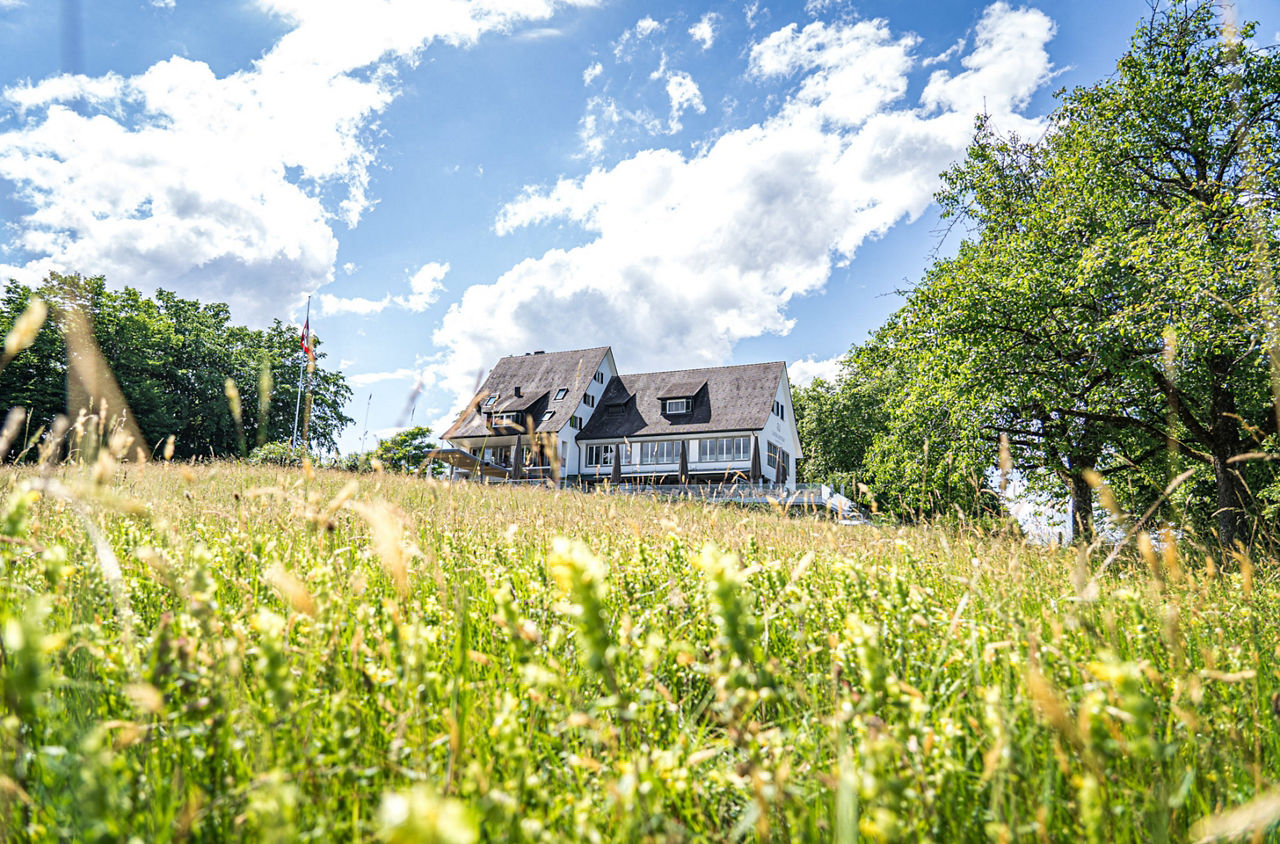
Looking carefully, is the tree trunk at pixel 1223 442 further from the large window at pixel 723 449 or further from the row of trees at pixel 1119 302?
the large window at pixel 723 449

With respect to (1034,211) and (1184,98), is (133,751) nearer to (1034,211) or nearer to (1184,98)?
(1034,211)

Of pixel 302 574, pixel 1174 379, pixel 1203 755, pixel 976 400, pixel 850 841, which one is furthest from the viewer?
pixel 976 400

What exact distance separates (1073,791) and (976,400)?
487 inches

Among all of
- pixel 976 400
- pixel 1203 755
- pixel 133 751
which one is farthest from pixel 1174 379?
pixel 133 751

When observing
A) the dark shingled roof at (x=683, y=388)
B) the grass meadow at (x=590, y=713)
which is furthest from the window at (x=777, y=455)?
the grass meadow at (x=590, y=713)

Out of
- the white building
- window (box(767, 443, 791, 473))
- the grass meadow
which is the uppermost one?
the white building

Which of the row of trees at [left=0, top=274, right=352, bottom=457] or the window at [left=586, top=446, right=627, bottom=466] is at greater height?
the row of trees at [left=0, top=274, right=352, bottom=457]

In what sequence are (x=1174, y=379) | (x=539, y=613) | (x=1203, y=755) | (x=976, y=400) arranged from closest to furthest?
1. (x=1203, y=755)
2. (x=539, y=613)
3. (x=1174, y=379)
4. (x=976, y=400)

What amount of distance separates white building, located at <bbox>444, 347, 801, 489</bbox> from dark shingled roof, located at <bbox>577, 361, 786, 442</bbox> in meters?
0.07

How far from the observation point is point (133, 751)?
177cm

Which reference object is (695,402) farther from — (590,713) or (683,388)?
(590,713)

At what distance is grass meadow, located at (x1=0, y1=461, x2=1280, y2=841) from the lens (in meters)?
1.31

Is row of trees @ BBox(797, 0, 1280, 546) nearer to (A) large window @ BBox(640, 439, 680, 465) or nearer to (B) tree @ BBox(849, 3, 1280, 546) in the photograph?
(B) tree @ BBox(849, 3, 1280, 546)

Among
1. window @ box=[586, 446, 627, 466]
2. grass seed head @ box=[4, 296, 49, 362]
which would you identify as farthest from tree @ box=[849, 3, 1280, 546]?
window @ box=[586, 446, 627, 466]
